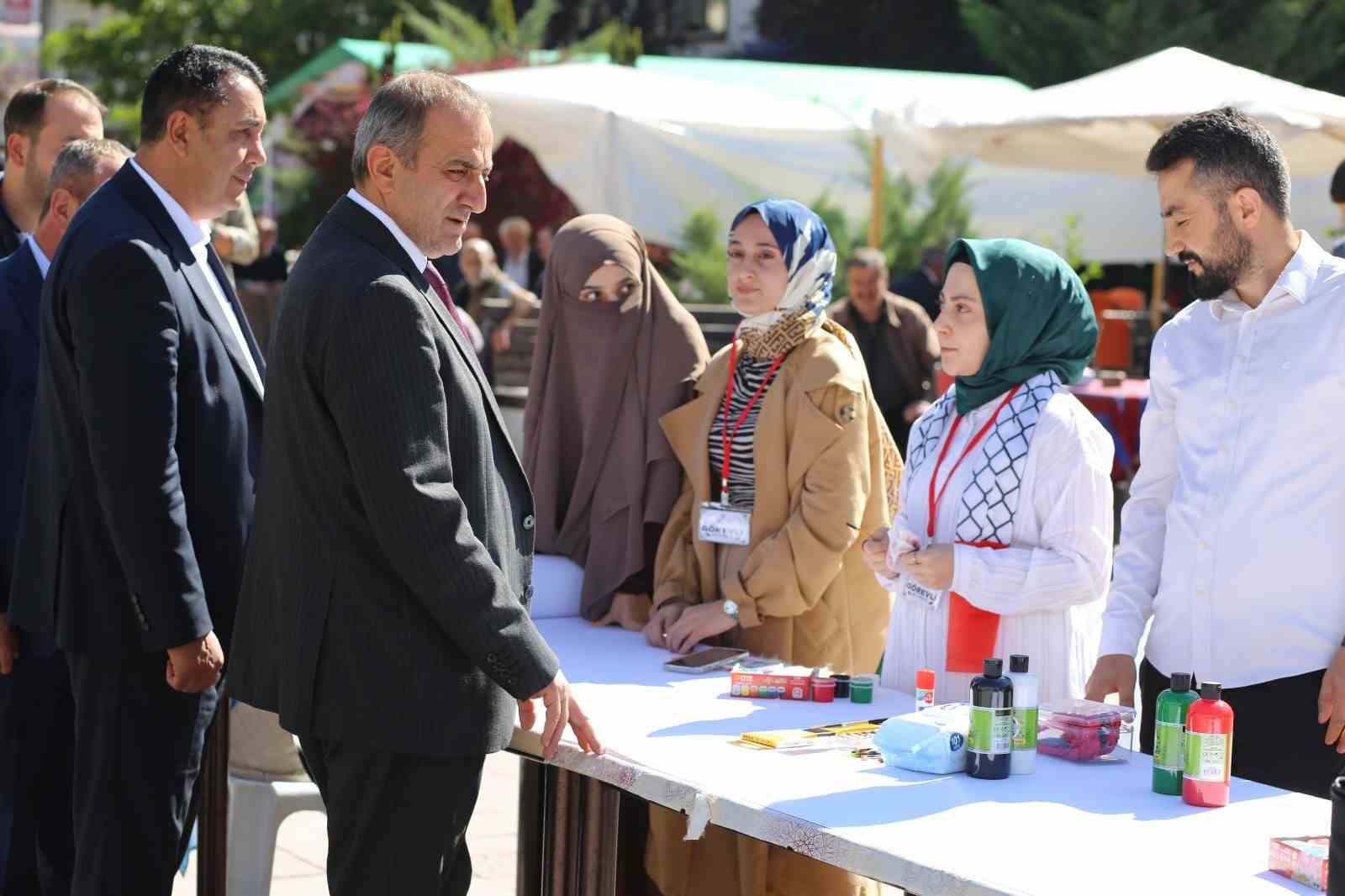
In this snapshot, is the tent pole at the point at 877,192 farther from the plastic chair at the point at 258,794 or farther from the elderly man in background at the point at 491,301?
the plastic chair at the point at 258,794

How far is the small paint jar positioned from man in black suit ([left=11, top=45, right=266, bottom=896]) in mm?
1155

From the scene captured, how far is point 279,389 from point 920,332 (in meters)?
6.69

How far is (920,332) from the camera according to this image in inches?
348

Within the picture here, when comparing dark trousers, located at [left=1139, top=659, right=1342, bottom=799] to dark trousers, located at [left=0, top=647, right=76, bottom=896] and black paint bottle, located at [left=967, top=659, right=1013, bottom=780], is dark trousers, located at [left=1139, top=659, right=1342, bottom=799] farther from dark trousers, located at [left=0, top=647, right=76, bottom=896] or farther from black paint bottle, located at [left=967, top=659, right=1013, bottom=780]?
dark trousers, located at [left=0, top=647, right=76, bottom=896]

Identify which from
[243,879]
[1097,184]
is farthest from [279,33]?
[243,879]

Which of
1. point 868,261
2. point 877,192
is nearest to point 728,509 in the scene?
point 868,261

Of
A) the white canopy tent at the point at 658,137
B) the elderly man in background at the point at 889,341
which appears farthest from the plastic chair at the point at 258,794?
the white canopy tent at the point at 658,137

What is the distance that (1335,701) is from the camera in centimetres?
265

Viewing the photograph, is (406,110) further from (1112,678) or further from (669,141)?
(669,141)

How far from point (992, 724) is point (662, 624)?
1214 millimetres

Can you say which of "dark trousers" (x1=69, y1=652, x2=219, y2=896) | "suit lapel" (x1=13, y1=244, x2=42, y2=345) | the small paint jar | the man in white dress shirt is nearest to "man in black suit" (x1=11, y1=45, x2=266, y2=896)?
"dark trousers" (x1=69, y1=652, x2=219, y2=896)

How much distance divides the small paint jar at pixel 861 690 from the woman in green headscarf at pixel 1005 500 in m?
0.15

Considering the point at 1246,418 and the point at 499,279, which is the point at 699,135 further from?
the point at 1246,418

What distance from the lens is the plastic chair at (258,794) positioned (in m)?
3.89
